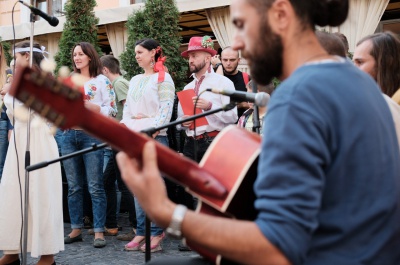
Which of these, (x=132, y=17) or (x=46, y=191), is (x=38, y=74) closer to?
(x=46, y=191)

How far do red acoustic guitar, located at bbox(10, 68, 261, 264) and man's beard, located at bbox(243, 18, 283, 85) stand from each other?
274 millimetres

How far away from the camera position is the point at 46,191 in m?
4.54

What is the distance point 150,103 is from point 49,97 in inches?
149

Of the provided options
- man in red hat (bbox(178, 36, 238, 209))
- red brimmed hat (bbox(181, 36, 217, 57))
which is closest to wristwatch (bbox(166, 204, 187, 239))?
man in red hat (bbox(178, 36, 238, 209))

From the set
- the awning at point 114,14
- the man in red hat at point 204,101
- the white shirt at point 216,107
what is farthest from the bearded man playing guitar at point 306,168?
the awning at point 114,14

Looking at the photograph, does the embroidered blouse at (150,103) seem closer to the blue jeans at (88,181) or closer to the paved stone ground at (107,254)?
the blue jeans at (88,181)

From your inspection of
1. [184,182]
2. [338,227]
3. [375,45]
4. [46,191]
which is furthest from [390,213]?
[46,191]

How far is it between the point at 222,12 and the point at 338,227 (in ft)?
27.4

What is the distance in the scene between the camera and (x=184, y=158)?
1.60 metres

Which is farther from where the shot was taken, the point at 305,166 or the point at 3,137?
the point at 3,137

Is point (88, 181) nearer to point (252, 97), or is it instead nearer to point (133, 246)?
point (133, 246)

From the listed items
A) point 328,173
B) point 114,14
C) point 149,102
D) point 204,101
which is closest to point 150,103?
point 149,102

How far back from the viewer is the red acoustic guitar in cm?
135

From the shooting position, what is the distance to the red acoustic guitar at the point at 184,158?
135 cm
